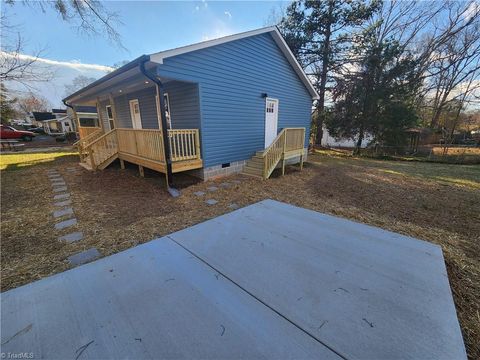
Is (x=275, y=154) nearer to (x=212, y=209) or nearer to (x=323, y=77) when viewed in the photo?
(x=212, y=209)

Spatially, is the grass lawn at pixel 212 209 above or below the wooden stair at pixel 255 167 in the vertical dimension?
below

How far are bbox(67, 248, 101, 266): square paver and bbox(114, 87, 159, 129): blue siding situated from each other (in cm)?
629

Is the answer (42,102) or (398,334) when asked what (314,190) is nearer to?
(398,334)

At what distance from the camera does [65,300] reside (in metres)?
1.82

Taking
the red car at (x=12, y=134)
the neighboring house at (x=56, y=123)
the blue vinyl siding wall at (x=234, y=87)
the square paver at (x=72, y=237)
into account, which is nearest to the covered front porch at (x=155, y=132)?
the blue vinyl siding wall at (x=234, y=87)

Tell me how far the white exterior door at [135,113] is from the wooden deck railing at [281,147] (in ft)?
20.1

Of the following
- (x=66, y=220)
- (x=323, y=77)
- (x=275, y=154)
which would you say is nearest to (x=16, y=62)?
(x=66, y=220)

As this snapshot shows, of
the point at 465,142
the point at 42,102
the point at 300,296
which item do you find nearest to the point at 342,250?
the point at 300,296

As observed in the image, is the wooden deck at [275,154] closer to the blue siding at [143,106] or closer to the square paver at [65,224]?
the blue siding at [143,106]

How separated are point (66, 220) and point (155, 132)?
2874 millimetres

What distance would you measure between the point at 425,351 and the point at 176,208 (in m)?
4.00

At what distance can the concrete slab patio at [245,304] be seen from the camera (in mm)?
1415

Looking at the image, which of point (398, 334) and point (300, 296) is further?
point (300, 296)

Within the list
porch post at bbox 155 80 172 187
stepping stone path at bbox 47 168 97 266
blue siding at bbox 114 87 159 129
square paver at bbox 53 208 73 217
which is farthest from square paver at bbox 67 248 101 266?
blue siding at bbox 114 87 159 129
